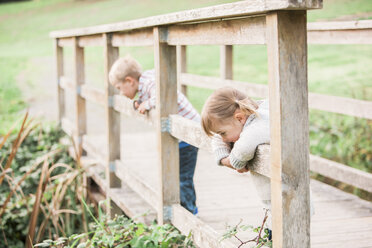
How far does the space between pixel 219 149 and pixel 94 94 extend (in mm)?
3192

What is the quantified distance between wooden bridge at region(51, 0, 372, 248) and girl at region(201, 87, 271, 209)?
73mm

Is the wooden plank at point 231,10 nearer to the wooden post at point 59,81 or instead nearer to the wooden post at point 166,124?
the wooden post at point 166,124

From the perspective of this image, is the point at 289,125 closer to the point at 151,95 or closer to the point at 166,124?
the point at 166,124

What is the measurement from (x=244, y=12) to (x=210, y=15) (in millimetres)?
342

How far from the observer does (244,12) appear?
7.86 ft

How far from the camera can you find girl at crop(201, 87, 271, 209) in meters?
2.66

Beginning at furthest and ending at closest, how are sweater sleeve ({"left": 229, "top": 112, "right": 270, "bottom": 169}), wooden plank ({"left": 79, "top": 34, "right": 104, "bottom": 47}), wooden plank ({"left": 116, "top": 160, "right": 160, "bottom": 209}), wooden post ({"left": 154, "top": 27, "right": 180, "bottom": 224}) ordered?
1. wooden plank ({"left": 79, "top": 34, "right": 104, "bottom": 47})
2. wooden plank ({"left": 116, "top": 160, "right": 160, "bottom": 209})
3. wooden post ({"left": 154, "top": 27, "right": 180, "bottom": 224})
4. sweater sleeve ({"left": 229, "top": 112, "right": 270, "bottom": 169})

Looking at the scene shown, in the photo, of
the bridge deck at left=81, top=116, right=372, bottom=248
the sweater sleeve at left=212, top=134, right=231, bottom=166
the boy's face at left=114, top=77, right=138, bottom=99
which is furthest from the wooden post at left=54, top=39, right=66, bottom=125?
the sweater sleeve at left=212, top=134, right=231, bottom=166

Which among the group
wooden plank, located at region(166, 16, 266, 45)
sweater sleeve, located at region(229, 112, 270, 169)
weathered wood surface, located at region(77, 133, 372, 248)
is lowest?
weathered wood surface, located at region(77, 133, 372, 248)

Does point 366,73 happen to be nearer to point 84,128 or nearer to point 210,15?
point 84,128

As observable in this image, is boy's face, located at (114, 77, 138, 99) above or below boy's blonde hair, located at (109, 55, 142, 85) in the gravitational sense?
below

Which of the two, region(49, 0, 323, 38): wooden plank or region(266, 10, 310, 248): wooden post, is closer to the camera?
region(49, 0, 323, 38): wooden plank

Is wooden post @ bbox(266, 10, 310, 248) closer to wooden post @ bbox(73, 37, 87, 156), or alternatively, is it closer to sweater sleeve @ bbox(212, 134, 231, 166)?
sweater sleeve @ bbox(212, 134, 231, 166)

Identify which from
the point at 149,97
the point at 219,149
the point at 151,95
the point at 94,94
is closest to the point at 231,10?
the point at 219,149
